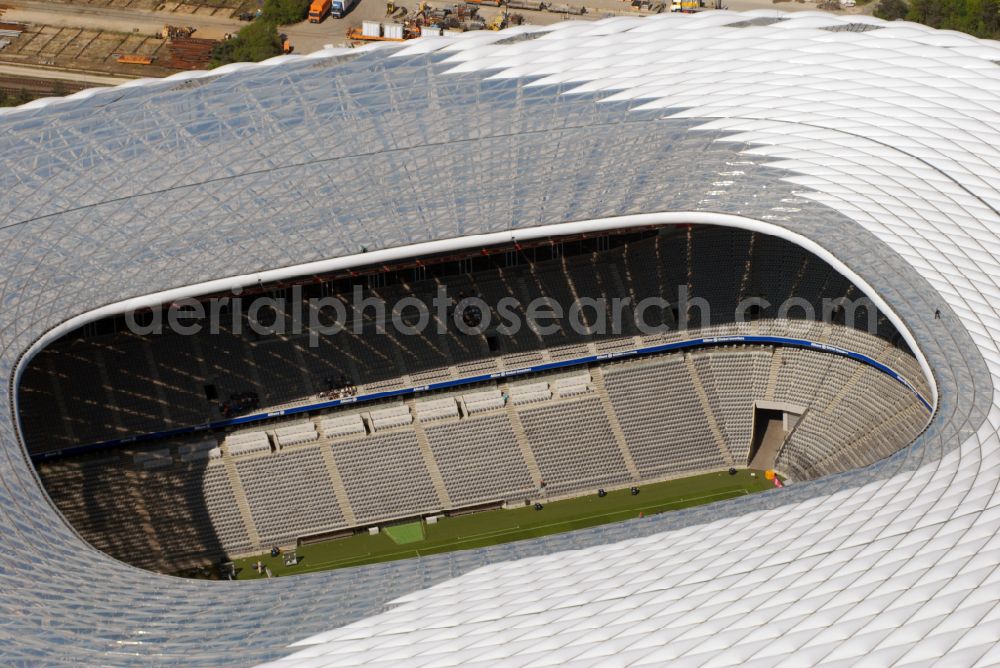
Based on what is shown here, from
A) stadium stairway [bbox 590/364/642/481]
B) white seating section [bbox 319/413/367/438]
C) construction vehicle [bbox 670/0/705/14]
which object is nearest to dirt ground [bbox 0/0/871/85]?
construction vehicle [bbox 670/0/705/14]

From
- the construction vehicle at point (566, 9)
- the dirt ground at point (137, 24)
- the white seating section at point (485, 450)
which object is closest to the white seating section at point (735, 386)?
the white seating section at point (485, 450)

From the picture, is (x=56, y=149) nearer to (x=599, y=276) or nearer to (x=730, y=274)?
(x=599, y=276)

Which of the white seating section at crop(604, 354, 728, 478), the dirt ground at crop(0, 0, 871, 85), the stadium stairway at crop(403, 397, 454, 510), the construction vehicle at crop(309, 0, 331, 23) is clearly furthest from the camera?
the construction vehicle at crop(309, 0, 331, 23)

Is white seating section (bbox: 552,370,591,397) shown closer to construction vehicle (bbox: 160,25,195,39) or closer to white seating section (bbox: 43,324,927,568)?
white seating section (bbox: 43,324,927,568)

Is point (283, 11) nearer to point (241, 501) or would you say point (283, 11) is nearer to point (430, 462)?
point (430, 462)

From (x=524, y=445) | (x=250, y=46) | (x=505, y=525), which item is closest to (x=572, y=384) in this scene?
(x=524, y=445)

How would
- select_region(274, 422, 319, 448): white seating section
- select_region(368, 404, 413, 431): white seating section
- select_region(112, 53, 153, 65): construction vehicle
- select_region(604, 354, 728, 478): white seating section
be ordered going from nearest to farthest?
select_region(274, 422, 319, 448): white seating section, select_region(368, 404, 413, 431): white seating section, select_region(604, 354, 728, 478): white seating section, select_region(112, 53, 153, 65): construction vehicle

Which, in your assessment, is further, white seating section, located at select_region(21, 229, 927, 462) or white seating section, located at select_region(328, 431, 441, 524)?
white seating section, located at select_region(328, 431, 441, 524)

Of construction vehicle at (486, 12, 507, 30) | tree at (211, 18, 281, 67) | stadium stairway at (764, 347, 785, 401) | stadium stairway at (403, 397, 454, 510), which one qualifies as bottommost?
stadium stairway at (403, 397, 454, 510)
